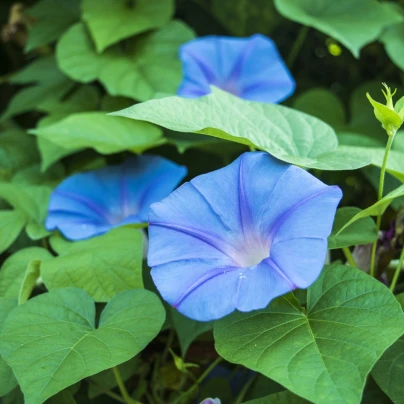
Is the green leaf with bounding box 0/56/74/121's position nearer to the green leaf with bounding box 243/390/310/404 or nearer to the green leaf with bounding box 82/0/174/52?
the green leaf with bounding box 82/0/174/52

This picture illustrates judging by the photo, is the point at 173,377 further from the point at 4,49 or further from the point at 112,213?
the point at 4,49

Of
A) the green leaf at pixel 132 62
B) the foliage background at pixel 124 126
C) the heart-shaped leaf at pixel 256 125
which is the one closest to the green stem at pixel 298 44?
the foliage background at pixel 124 126

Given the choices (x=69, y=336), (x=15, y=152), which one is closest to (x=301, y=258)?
(x=69, y=336)

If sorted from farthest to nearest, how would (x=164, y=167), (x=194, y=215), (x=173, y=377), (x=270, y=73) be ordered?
(x=270, y=73) → (x=164, y=167) → (x=173, y=377) → (x=194, y=215)

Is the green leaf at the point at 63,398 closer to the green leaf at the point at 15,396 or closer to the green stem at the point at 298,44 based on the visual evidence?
the green leaf at the point at 15,396

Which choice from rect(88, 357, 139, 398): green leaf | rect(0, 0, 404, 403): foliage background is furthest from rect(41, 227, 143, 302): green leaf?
rect(88, 357, 139, 398): green leaf

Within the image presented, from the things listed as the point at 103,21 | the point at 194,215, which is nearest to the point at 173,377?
the point at 194,215
